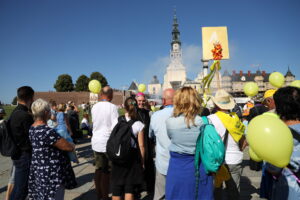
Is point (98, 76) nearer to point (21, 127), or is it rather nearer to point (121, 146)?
point (21, 127)

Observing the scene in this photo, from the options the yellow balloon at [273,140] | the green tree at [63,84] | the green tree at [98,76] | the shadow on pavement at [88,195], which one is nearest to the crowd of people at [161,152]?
the yellow balloon at [273,140]

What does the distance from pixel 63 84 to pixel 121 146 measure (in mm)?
62874

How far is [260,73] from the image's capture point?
71312 mm

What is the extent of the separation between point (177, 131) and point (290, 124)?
40.5 inches

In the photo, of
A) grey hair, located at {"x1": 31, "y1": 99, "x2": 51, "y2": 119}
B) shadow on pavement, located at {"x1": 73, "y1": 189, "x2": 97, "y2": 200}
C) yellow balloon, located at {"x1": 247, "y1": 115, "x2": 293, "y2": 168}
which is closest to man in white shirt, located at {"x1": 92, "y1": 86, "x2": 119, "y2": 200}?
shadow on pavement, located at {"x1": 73, "y1": 189, "x2": 97, "y2": 200}

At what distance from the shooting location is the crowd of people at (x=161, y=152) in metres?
1.74

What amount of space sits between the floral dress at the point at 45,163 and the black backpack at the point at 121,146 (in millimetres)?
643

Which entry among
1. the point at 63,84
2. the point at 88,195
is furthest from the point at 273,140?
the point at 63,84

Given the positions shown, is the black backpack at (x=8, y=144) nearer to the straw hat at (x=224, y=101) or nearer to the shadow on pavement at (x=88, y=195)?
the shadow on pavement at (x=88, y=195)

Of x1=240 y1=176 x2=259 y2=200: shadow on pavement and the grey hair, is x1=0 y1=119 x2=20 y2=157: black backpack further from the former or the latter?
x1=240 y1=176 x2=259 y2=200: shadow on pavement

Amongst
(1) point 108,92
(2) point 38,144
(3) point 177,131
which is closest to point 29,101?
(2) point 38,144

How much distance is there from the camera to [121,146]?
8.04ft

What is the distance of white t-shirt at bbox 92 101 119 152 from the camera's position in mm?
3109

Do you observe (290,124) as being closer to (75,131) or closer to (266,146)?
(266,146)
